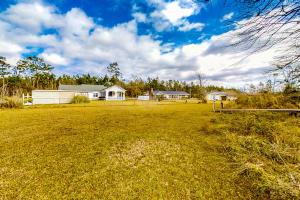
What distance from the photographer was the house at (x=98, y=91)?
3950cm

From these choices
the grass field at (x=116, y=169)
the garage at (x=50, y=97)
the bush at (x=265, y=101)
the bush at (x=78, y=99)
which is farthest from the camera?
the bush at (x=78, y=99)

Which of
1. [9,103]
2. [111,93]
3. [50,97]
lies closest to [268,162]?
[9,103]

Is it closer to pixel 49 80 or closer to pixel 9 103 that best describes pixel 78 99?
pixel 9 103

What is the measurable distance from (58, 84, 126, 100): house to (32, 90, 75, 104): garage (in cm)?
1324

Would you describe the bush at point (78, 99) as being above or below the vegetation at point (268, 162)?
above

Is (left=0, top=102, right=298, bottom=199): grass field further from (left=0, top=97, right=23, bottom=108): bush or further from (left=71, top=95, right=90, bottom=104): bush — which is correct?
(left=71, top=95, right=90, bottom=104): bush

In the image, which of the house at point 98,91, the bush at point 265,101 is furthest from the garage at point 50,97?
the bush at point 265,101

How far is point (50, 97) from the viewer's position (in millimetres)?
24609

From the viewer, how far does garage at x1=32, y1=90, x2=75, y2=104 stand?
23734mm

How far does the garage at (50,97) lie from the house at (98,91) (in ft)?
43.4

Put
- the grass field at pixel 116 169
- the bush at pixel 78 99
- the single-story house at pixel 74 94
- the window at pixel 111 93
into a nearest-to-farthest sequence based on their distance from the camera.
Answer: the grass field at pixel 116 169 < the single-story house at pixel 74 94 < the bush at pixel 78 99 < the window at pixel 111 93

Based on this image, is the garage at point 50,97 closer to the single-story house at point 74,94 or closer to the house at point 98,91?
the single-story house at point 74,94

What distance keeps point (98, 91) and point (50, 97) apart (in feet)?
59.7

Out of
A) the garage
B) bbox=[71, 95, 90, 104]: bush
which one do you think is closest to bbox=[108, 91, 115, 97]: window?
bbox=[71, 95, 90, 104]: bush
